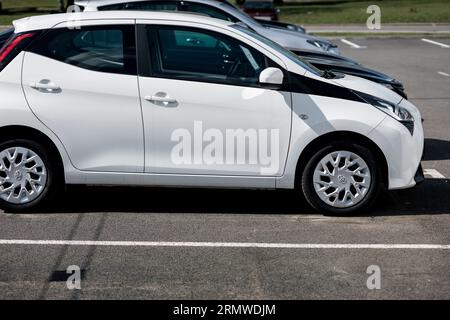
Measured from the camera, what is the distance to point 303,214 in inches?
330

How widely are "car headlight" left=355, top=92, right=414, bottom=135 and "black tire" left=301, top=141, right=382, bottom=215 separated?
366mm

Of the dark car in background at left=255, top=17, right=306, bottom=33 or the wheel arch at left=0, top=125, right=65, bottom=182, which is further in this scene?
the dark car in background at left=255, top=17, right=306, bottom=33

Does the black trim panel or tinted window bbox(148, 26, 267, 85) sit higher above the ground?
tinted window bbox(148, 26, 267, 85)

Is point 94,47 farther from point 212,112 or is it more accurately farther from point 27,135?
point 212,112

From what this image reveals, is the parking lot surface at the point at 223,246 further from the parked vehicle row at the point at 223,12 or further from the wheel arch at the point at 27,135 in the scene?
the parked vehicle row at the point at 223,12

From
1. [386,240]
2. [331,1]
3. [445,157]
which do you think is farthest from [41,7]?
[386,240]

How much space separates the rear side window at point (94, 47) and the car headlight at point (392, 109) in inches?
77.2

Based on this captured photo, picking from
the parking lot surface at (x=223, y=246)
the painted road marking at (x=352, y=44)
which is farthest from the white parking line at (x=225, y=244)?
the painted road marking at (x=352, y=44)

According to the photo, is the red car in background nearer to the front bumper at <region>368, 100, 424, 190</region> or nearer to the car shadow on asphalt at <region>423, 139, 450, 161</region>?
the car shadow on asphalt at <region>423, 139, 450, 161</region>

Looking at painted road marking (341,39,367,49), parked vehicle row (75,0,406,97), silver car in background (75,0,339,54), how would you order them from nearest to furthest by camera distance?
parked vehicle row (75,0,406,97) → silver car in background (75,0,339,54) → painted road marking (341,39,367,49)

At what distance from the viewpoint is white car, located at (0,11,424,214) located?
26.2 feet

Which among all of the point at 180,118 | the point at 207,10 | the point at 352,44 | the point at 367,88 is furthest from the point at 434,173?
the point at 352,44

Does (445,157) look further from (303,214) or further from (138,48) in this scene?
(138,48)

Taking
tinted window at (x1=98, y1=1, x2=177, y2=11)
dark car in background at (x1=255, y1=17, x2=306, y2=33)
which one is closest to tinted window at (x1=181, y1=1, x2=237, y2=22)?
tinted window at (x1=98, y1=1, x2=177, y2=11)
